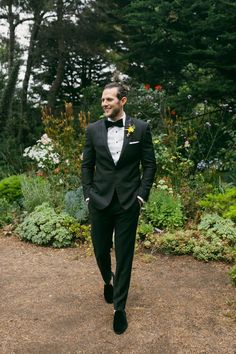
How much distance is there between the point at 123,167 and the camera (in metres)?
3.60

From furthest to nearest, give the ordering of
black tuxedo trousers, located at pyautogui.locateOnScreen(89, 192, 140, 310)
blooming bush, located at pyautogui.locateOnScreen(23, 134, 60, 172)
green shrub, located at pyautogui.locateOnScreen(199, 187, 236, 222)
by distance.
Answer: blooming bush, located at pyautogui.locateOnScreen(23, 134, 60, 172), green shrub, located at pyautogui.locateOnScreen(199, 187, 236, 222), black tuxedo trousers, located at pyautogui.locateOnScreen(89, 192, 140, 310)

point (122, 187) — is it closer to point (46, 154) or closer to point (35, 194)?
point (35, 194)

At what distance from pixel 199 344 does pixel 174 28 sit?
843 cm

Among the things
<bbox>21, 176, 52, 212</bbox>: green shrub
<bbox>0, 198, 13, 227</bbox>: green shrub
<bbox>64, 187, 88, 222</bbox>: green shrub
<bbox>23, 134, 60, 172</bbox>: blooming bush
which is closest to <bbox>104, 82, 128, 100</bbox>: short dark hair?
<bbox>64, 187, 88, 222</bbox>: green shrub

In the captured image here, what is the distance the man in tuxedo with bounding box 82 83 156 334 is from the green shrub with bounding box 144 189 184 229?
272cm

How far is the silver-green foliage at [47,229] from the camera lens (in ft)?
20.5

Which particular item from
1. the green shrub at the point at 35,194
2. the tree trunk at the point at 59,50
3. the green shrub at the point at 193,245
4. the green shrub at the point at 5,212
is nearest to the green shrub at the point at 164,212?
the green shrub at the point at 193,245

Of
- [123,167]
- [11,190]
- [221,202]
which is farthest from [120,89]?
[11,190]

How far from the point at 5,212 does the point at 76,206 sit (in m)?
1.54

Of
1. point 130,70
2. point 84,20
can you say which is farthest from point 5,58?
point 130,70

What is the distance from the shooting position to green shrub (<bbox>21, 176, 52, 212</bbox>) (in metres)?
7.25

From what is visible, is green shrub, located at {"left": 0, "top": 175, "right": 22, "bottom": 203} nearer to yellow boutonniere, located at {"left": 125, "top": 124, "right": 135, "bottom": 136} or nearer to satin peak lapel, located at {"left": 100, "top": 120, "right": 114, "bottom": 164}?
satin peak lapel, located at {"left": 100, "top": 120, "right": 114, "bottom": 164}

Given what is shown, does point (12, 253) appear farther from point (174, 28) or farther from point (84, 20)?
point (84, 20)

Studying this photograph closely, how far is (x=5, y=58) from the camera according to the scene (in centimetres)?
1938
